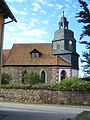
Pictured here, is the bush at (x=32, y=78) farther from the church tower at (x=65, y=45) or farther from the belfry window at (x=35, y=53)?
the church tower at (x=65, y=45)

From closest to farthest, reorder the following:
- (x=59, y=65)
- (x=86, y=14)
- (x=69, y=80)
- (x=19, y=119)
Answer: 1. (x=19, y=119)
2. (x=86, y=14)
3. (x=69, y=80)
4. (x=59, y=65)

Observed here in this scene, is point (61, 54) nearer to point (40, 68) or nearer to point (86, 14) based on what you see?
point (40, 68)

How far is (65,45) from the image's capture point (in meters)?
55.0

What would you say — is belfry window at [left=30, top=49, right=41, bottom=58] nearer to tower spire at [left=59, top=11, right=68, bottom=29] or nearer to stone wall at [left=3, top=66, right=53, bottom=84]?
stone wall at [left=3, top=66, right=53, bottom=84]

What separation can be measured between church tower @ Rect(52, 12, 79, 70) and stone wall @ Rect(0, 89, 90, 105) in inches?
867

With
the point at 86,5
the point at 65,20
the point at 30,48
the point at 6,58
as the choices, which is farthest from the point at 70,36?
the point at 86,5

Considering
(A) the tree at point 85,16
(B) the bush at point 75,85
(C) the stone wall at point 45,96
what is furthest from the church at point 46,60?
(A) the tree at point 85,16

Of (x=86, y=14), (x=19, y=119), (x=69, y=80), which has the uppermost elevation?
(x=86, y=14)

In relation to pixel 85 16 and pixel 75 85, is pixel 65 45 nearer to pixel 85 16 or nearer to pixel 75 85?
pixel 75 85

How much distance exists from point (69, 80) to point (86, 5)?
51.9 feet

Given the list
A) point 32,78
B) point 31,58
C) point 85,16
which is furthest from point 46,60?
point 85,16

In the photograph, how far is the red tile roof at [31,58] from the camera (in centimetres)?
5125

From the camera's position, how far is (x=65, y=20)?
58969 millimetres

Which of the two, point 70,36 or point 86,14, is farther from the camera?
point 70,36
